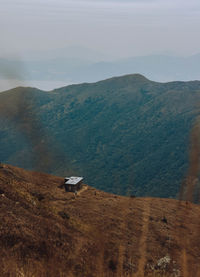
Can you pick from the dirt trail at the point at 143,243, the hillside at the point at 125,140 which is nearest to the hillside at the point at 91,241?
the dirt trail at the point at 143,243

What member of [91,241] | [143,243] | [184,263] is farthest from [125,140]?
[91,241]

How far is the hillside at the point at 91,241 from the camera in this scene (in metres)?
16.2

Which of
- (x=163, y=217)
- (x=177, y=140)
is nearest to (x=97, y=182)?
(x=177, y=140)

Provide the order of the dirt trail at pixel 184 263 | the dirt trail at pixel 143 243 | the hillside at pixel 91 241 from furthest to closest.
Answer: the dirt trail at pixel 184 263, the dirt trail at pixel 143 243, the hillside at pixel 91 241

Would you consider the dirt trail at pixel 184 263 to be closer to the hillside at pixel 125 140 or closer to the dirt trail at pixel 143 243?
the dirt trail at pixel 143 243

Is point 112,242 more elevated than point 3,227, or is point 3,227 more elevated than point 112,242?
point 3,227

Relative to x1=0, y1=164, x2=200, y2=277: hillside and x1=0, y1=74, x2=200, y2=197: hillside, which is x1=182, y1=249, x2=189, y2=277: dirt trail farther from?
x1=0, y1=74, x2=200, y2=197: hillside

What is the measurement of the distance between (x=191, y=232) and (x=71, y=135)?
14710 centimetres

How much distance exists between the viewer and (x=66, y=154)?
15338 cm

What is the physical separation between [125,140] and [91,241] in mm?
138106

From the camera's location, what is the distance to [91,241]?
70.6 feet

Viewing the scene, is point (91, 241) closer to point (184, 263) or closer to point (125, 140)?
point (184, 263)

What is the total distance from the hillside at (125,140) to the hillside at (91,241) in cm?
7601

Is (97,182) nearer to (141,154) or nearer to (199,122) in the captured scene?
(141,154)
